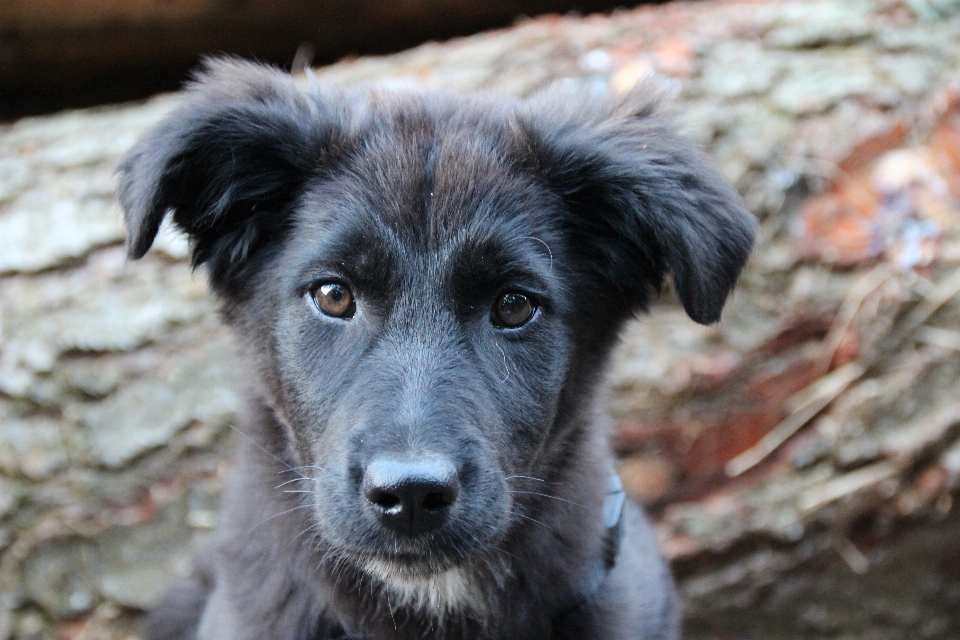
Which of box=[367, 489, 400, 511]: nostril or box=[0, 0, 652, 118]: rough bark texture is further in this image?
box=[0, 0, 652, 118]: rough bark texture

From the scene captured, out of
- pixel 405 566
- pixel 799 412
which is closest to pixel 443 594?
pixel 405 566

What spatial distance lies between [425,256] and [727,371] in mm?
2147

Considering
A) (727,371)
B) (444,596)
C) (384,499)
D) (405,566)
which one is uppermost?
(384,499)

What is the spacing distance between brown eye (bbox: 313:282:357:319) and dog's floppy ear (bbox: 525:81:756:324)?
72 cm

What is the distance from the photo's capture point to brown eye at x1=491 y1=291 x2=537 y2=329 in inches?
111

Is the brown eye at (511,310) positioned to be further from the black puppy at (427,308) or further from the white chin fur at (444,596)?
the white chin fur at (444,596)

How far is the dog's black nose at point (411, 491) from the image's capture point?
2338 mm

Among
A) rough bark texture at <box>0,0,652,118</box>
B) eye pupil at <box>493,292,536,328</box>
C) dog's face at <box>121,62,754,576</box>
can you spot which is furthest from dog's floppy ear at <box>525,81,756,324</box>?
rough bark texture at <box>0,0,652,118</box>

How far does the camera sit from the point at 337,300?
109 inches

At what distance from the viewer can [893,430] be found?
4430 mm

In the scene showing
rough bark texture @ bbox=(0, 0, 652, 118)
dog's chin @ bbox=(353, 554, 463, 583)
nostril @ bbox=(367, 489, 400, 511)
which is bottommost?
dog's chin @ bbox=(353, 554, 463, 583)

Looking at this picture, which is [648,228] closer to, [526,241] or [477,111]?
[526,241]

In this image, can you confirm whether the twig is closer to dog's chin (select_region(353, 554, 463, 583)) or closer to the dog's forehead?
the dog's forehead

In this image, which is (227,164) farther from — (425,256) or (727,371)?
(727,371)
